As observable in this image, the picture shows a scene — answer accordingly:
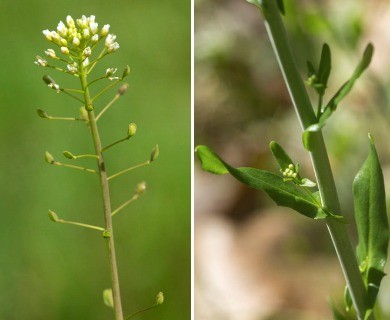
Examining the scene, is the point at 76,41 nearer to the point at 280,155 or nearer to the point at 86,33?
the point at 86,33

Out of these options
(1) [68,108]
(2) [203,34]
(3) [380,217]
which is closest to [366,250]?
(3) [380,217]

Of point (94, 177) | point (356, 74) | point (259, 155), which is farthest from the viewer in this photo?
point (259, 155)

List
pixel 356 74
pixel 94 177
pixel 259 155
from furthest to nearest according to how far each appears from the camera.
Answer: pixel 259 155, pixel 94 177, pixel 356 74

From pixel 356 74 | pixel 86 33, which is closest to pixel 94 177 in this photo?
pixel 86 33

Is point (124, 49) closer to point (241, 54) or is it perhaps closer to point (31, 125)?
point (31, 125)

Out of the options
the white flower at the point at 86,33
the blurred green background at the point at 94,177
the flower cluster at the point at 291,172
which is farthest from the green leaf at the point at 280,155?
the blurred green background at the point at 94,177

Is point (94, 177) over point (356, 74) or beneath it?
beneath

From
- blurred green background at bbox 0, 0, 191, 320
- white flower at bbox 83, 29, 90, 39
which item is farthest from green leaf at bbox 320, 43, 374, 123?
blurred green background at bbox 0, 0, 191, 320
